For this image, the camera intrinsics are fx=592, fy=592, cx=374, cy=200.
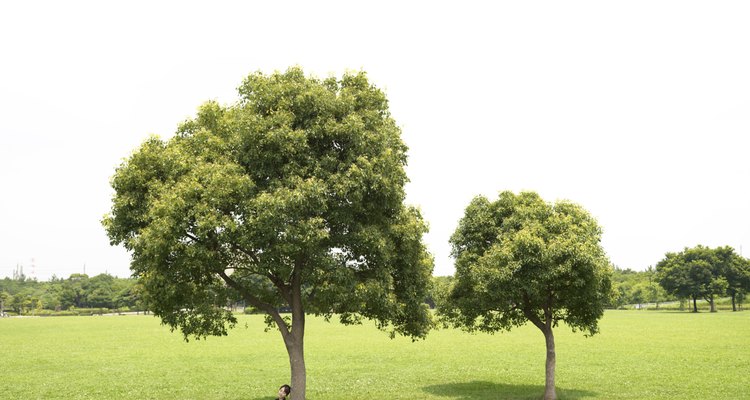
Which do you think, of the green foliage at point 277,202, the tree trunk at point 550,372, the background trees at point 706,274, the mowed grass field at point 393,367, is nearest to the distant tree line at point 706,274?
the background trees at point 706,274

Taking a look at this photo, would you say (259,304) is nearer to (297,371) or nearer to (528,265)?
(297,371)

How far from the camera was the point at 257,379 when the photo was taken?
4344cm

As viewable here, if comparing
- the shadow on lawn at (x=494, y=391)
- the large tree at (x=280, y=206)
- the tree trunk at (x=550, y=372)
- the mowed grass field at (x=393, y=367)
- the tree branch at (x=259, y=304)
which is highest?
the large tree at (x=280, y=206)

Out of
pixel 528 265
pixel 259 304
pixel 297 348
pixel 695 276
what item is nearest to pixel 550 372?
pixel 528 265

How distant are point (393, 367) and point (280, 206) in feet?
98.4

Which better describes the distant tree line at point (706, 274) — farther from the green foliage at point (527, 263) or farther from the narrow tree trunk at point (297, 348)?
the narrow tree trunk at point (297, 348)

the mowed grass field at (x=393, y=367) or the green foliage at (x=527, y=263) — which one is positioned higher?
the green foliage at (x=527, y=263)

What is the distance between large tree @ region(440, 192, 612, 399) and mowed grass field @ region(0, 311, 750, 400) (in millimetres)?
5241

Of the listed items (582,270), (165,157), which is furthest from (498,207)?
(165,157)

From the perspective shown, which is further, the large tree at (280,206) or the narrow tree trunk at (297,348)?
the narrow tree trunk at (297,348)

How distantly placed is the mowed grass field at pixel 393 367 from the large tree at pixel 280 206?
34.5 ft

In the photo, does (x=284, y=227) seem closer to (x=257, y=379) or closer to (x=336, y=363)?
(x=257, y=379)

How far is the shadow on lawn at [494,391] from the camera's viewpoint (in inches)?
1367

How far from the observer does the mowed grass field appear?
3725cm
